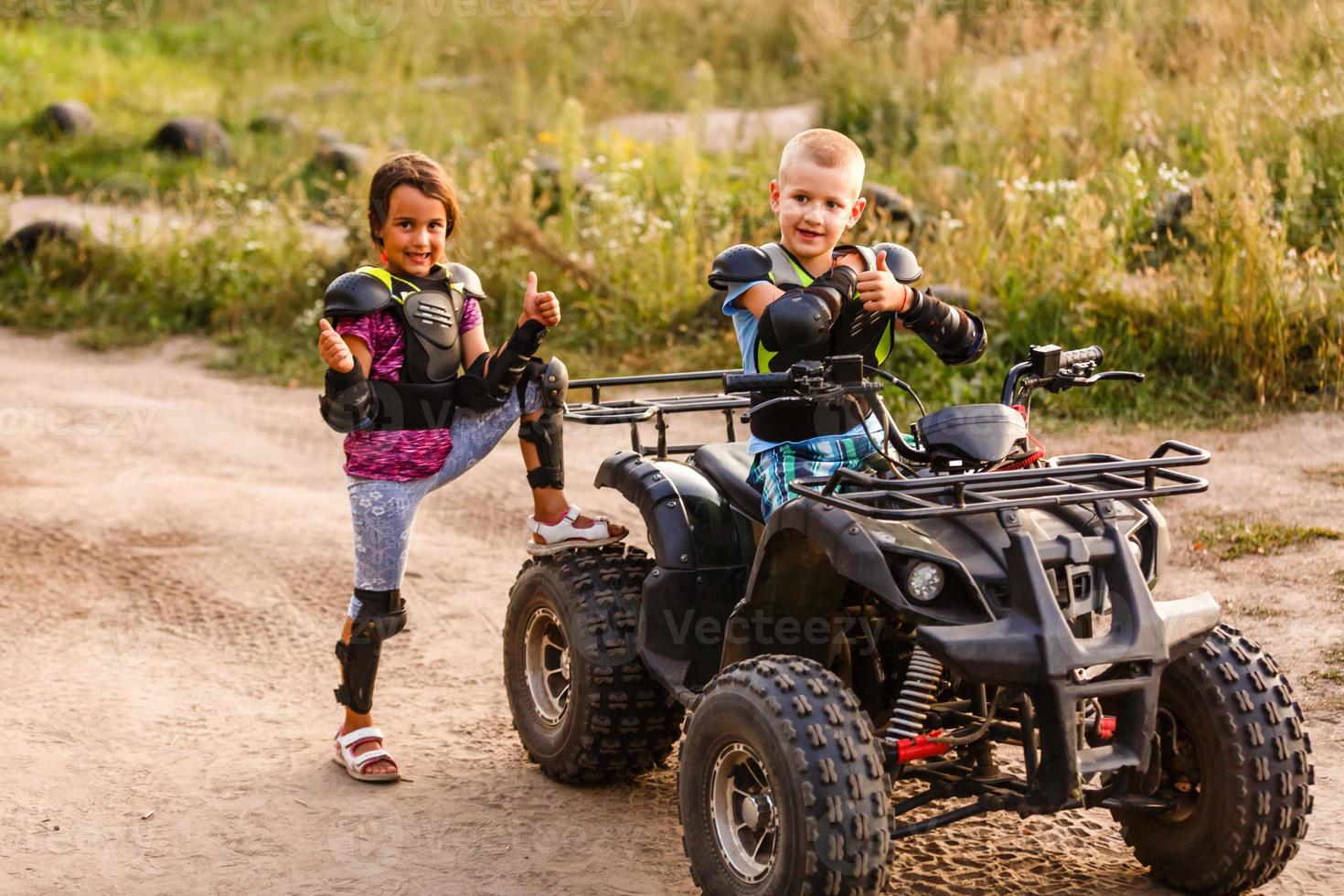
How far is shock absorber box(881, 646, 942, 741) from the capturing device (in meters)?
3.28

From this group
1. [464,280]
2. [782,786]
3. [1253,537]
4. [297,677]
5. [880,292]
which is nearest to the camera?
[782,786]

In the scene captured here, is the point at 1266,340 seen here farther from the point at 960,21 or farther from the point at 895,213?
the point at 960,21

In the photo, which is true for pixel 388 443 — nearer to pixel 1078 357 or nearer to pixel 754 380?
pixel 754 380

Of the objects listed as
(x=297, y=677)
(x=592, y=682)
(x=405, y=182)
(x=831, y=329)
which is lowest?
(x=297, y=677)

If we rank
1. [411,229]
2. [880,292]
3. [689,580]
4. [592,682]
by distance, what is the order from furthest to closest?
[411,229]
[592,682]
[689,580]
[880,292]

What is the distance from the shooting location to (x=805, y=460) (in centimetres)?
372

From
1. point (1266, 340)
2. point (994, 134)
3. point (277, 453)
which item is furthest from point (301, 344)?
point (1266, 340)

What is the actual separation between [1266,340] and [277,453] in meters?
4.79

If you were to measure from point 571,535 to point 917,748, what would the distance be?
51.5 inches

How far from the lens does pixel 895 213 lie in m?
9.62

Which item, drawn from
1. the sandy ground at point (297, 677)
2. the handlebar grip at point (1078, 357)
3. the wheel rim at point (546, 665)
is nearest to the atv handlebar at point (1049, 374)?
the handlebar grip at point (1078, 357)

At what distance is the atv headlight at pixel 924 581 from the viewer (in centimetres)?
314

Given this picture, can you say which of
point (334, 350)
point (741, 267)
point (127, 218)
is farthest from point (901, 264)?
point (127, 218)

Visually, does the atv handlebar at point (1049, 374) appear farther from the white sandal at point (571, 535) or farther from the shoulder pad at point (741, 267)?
the white sandal at point (571, 535)
